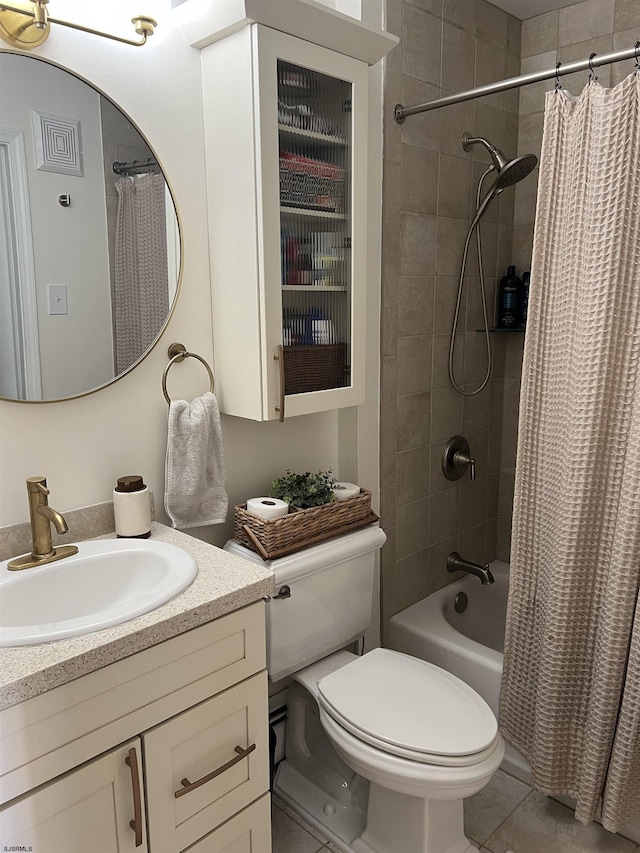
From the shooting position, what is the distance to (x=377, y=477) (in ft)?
7.39

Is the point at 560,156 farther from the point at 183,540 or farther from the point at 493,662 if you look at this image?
the point at 493,662

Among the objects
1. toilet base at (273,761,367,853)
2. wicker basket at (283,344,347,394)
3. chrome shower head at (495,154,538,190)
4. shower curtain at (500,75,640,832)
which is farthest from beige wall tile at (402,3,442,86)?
toilet base at (273,761,367,853)

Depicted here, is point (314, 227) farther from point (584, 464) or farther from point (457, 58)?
point (457, 58)

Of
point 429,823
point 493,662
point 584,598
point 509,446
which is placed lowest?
point 429,823

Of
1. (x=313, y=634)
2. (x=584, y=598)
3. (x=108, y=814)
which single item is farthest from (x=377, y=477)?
(x=108, y=814)

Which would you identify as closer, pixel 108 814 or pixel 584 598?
pixel 108 814

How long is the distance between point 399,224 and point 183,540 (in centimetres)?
123

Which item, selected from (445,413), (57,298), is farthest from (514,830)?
(57,298)

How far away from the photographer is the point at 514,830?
1.90m

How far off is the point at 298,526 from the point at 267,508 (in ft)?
0.31

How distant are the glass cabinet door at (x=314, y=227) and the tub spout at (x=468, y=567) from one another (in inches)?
40.8

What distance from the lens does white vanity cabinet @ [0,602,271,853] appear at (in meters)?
1.09

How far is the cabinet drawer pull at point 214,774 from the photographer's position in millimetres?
1317

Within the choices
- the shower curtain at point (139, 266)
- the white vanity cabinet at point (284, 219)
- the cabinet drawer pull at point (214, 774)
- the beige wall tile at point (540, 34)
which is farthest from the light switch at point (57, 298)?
the beige wall tile at point (540, 34)
